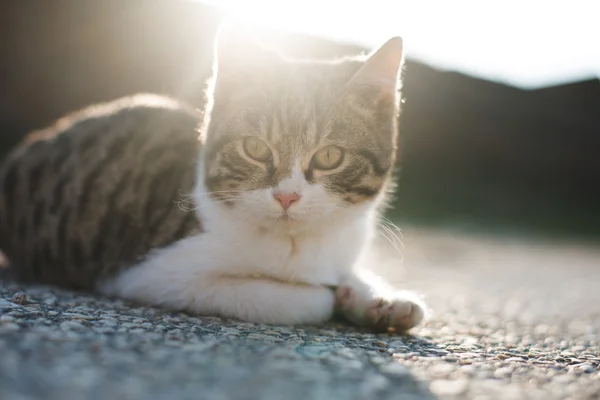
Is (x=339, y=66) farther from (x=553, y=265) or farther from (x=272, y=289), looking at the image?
(x=553, y=265)

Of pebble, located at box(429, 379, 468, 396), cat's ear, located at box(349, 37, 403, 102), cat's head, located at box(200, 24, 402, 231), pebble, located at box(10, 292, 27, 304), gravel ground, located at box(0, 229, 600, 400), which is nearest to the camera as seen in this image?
gravel ground, located at box(0, 229, 600, 400)

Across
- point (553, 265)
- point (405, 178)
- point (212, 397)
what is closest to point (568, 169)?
point (405, 178)

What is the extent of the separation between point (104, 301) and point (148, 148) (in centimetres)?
98

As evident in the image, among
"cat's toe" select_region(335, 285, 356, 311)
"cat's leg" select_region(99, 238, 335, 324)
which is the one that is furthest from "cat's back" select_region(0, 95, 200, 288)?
"cat's toe" select_region(335, 285, 356, 311)

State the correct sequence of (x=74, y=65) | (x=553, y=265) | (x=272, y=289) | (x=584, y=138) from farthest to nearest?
(x=584, y=138), (x=74, y=65), (x=553, y=265), (x=272, y=289)

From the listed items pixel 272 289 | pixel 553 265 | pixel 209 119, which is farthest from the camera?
pixel 553 265

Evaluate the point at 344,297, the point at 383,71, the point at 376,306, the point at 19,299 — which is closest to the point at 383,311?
the point at 376,306

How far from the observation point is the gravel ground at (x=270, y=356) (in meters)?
1.32

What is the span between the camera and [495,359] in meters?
1.99

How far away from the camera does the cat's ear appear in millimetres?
2494

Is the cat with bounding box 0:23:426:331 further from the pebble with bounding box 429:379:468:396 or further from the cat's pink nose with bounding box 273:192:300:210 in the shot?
the pebble with bounding box 429:379:468:396

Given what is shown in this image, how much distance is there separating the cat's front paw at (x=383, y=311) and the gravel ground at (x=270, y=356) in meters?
0.08

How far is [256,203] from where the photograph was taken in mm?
2303

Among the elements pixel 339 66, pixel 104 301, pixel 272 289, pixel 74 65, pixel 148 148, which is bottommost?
pixel 104 301
